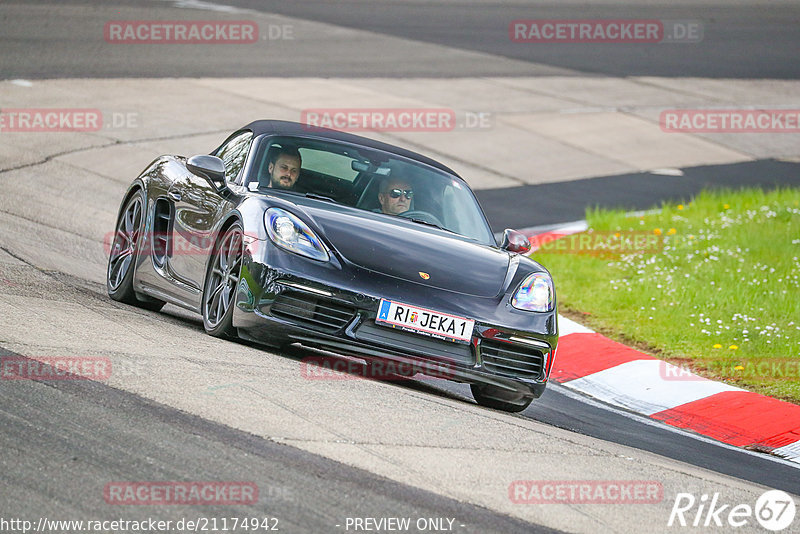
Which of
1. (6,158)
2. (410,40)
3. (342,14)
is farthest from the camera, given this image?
(342,14)

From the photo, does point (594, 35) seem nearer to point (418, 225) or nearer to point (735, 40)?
point (735, 40)

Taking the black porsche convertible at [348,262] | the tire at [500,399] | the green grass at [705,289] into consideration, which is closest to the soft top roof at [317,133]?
the black porsche convertible at [348,262]

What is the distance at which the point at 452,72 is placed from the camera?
22438 millimetres

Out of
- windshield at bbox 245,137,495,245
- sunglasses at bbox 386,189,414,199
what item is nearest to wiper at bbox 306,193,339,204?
windshield at bbox 245,137,495,245

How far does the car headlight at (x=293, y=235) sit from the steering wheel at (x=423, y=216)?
1.07 m

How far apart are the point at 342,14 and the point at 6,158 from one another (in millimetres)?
14925

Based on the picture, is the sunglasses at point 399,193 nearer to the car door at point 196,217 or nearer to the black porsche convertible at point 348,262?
the black porsche convertible at point 348,262

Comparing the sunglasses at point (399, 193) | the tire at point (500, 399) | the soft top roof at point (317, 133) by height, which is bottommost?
the tire at point (500, 399)

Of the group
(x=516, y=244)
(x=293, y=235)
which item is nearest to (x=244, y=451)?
(x=293, y=235)

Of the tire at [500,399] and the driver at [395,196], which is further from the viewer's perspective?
the driver at [395,196]

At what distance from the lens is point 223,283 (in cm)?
689

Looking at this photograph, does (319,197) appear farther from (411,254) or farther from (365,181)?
(411,254)

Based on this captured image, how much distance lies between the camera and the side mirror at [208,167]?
723 centimetres

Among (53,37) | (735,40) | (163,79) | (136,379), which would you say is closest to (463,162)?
(163,79)
